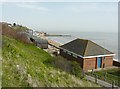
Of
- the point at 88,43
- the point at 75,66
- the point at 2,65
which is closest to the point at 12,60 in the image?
the point at 2,65

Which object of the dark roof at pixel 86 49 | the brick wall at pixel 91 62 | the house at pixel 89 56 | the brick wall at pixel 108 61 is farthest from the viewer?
the brick wall at pixel 108 61

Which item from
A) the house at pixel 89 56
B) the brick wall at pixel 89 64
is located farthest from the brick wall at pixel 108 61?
the brick wall at pixel 89 64

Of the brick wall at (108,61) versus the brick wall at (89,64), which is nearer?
the brick wall at (89,64)

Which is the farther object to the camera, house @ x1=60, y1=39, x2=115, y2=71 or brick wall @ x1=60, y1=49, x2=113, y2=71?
house @ x1=60, y1=39, x2=115, y2=71

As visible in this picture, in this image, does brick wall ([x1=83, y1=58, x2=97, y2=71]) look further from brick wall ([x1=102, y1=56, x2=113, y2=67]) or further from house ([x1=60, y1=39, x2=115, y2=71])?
brick wall ([x1=102, y1=56, x2=113, y2=67])

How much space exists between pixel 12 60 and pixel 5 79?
2.07m

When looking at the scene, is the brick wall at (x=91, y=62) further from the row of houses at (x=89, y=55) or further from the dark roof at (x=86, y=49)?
the dark roof at (x=86, y=49)

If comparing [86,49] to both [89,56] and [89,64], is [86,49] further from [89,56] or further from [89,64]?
[89,64]

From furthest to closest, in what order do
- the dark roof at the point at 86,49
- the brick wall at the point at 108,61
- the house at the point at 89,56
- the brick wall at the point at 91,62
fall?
the brick wall at the point at 108,61 < the dark roof at the point at 86,49 < the house at the point at 89,56 < the brick wall at the point at 91,62

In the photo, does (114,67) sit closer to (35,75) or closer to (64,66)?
(64,66)

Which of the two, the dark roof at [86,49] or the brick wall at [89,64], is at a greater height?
the dark roof at [86,49]

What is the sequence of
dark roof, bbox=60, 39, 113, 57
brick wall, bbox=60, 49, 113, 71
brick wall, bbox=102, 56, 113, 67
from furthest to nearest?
brick wall, bbox=102, 56, 113, 67 < dark roof, bbox=60, 39, 113, 57 < brick wall, bbox=60, 49, 113, 71

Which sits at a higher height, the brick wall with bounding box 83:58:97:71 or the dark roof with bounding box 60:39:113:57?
the dark roof with bounding box 60:39:113:57

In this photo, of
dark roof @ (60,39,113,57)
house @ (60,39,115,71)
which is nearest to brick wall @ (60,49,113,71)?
house @ (60,39,115,71)
